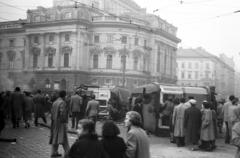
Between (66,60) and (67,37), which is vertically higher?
(67,37)

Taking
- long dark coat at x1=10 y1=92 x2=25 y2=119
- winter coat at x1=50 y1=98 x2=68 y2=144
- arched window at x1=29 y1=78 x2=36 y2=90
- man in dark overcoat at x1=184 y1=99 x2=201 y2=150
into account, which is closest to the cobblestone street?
man in dark overcoat at x1=184 y1=99 x2=201 y2=150

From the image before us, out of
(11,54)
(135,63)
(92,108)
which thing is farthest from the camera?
(11,54)

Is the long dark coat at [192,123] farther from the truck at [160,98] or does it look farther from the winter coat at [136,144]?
the winter coat at [136,144]

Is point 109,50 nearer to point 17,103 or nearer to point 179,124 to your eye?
point 17,103

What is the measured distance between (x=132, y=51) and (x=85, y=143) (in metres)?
55.0

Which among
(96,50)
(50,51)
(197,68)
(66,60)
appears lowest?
(66,60)

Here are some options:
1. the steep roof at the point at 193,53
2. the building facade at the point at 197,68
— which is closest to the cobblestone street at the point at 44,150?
the building facade at the point at 197,68

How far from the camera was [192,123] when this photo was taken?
12.1 m

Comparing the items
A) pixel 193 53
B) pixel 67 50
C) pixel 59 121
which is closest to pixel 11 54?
pixel 67 50

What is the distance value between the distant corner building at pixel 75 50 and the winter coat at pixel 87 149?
50034 mm

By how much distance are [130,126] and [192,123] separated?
7241 millimetres

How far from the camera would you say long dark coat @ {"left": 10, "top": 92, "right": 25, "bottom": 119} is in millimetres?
15102

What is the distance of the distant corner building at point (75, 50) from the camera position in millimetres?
57438

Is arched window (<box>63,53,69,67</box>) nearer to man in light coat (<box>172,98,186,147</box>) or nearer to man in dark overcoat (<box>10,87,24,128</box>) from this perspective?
man in dark overcoat (<box>10,87,24,128</box>)
